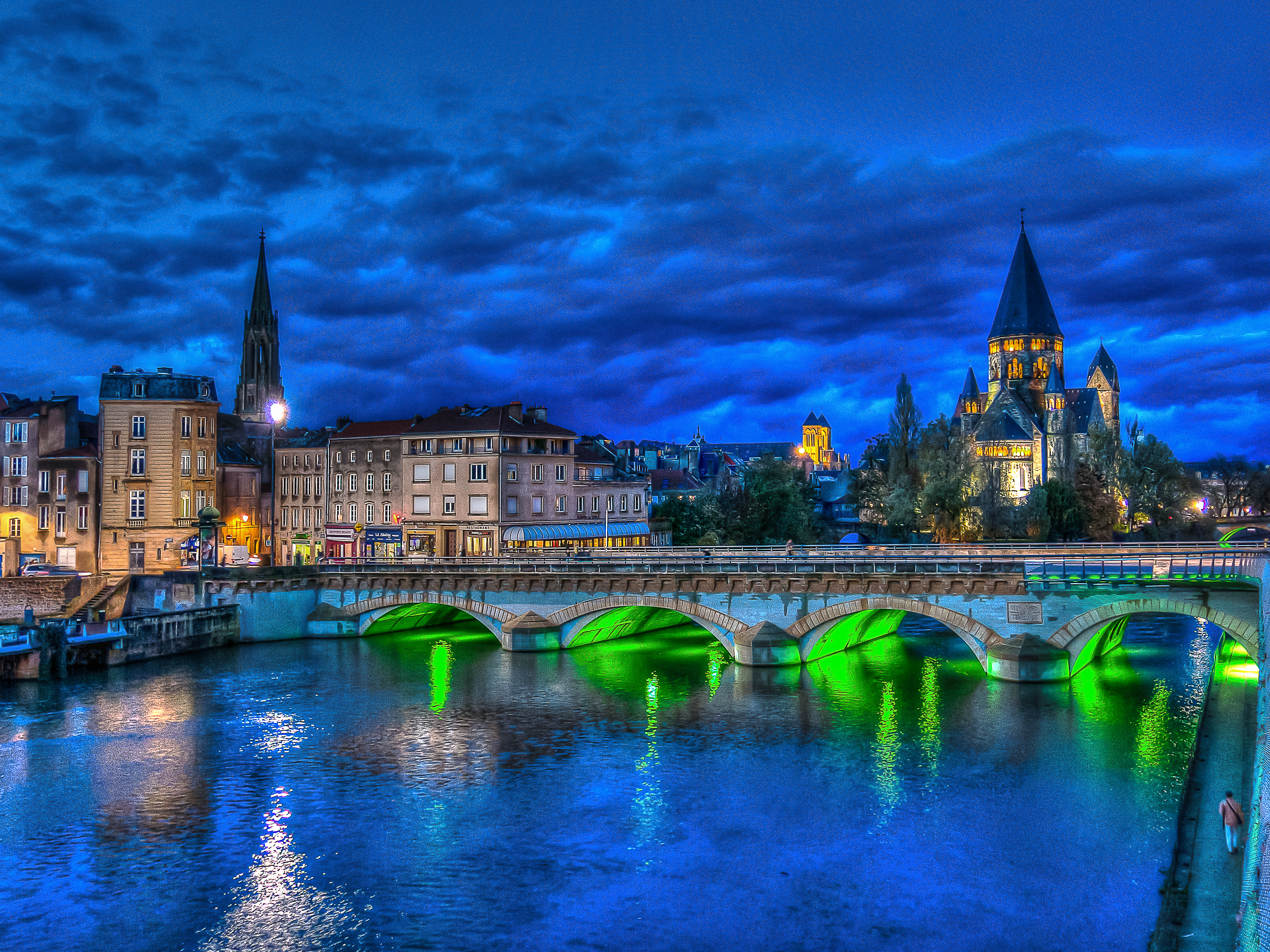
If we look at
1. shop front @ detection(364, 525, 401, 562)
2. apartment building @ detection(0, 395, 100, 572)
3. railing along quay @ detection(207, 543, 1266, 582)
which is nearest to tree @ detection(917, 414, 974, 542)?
railing along quay @ detection(207, 543, 1266, 582)

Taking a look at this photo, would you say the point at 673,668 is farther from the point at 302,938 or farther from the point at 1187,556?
the point at 302,938

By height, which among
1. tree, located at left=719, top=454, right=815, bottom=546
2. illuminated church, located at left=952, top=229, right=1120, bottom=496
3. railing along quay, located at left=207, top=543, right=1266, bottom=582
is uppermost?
illuminated church, located at left=952, top=229, right=1120, bottom=496

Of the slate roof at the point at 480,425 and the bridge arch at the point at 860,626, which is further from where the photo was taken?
the slate roof at the point at 480,425

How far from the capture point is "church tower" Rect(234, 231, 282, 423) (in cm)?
13325

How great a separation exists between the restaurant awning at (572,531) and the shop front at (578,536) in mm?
28

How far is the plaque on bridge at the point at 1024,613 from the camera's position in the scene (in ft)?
145

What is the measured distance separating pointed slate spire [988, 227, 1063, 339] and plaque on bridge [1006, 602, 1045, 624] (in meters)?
135

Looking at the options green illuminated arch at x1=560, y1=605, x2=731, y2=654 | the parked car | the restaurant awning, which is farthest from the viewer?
the restaurant awning

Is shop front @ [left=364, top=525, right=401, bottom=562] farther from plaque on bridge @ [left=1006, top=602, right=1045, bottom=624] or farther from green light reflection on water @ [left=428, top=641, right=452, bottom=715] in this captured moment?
plaque on bridge @ [left=1006, top=602, right=1045, bottom=624]

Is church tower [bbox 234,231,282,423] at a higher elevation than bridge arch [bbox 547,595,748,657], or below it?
higher

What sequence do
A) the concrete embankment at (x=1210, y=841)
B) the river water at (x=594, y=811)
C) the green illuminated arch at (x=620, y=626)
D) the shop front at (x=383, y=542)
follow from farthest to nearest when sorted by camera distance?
1. the shop front at (x=383, y=542)
2. the green illuminated arch at (x=620, y=626)
3. the river water at (x=594, y=811)
4. the concrete embankment at (x=1210, y=841)

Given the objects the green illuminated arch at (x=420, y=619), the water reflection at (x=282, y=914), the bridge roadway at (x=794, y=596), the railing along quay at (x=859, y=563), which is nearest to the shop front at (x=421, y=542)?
the green illuminated arch at (x=420, y=619)

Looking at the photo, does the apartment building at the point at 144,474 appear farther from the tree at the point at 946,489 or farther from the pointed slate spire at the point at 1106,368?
the pointed slate spire at the point at 1106,368

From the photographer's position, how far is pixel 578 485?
86312 mm
